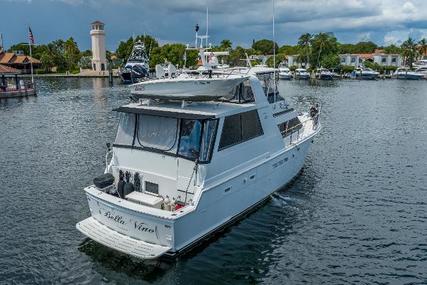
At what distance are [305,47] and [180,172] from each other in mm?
120683

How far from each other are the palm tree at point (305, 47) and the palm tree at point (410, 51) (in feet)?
96.6

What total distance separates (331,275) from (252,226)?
3.65 m

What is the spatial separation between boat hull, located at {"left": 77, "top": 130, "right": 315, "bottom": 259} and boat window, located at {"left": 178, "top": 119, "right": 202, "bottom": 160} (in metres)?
1.28

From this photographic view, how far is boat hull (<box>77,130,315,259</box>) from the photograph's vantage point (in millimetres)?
11656

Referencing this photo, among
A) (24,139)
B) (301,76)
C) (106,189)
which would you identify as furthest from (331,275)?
(301,76)

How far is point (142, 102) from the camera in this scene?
15.3 meters

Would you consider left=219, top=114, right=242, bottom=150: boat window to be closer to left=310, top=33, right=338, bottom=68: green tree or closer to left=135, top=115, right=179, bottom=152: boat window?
left=135, top=115, right=179, bottom=152: boat window

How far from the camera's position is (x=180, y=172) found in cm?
1323

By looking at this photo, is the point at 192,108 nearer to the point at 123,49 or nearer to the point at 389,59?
the point at 123,49

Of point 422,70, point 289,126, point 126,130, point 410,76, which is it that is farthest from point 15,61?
point 126,130

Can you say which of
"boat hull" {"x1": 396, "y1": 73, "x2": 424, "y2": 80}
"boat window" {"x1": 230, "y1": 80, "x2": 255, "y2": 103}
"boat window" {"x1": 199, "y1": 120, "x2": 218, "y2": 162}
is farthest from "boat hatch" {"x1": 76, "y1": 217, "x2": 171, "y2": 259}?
"boat hull" {"x1": 396, "y1": 73, "x2": 424, "y2": 80}

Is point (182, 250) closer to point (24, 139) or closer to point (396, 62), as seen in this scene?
point (24, 139)

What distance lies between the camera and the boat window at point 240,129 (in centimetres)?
1378

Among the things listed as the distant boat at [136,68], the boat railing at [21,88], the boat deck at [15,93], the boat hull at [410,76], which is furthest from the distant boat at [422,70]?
the boat deck at [15,93]
